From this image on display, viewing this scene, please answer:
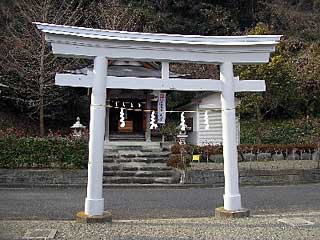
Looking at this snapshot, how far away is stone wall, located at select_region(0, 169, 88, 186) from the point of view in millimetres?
13750

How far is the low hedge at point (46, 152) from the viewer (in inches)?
579

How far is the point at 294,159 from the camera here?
65.3 feet

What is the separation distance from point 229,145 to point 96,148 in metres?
2.66

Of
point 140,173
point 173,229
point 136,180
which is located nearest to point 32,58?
point 140,173

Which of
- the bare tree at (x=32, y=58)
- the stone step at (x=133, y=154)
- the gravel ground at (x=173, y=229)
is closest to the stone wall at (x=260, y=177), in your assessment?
the stone step at (x=133, y=154)

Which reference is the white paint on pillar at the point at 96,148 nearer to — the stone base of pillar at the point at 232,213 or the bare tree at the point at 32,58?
the stone base of pillar at the point at 232,213

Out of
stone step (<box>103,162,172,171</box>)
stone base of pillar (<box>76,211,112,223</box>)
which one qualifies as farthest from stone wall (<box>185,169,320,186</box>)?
stone base of pillar (<box>76,211,112,223</box>)

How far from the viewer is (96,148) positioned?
767 centimetres

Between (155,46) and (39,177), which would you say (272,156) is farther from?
(155,46)

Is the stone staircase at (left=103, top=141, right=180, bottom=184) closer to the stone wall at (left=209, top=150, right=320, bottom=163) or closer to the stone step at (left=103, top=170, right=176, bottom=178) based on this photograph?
the stone step at (left=103, top=170, right=176, bottom=178)

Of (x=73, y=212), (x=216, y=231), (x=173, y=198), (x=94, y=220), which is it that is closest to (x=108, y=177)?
(x=173, y=198)

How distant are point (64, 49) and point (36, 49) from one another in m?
14.5

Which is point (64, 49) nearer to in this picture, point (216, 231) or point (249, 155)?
point (216, 231)

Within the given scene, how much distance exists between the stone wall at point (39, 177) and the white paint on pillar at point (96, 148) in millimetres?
6382
